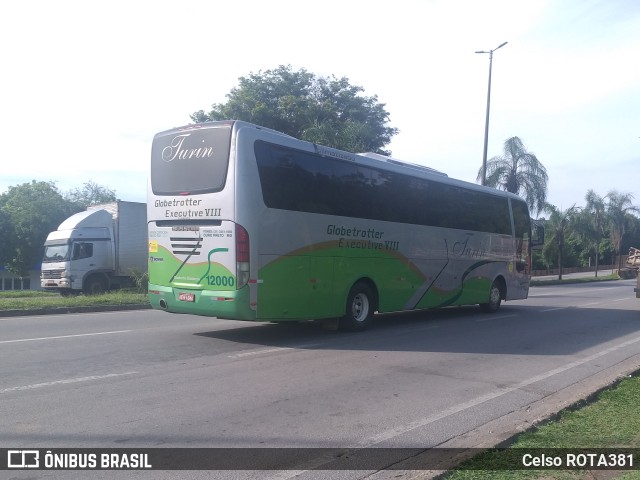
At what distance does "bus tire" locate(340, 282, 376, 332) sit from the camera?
40.6 feet

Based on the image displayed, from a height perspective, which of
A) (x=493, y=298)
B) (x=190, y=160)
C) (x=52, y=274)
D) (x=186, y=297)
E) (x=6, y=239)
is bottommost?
(x=493, y=298)

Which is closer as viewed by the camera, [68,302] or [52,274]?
[68,302]

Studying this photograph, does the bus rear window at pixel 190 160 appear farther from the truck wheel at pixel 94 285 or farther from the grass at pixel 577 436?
the truck wheel at pixel 94 285

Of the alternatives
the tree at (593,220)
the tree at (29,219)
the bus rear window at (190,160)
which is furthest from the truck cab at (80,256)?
the tree at (593,220)

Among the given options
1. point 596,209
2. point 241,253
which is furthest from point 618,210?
point 241,253

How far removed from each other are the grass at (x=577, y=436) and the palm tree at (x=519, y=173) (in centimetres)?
3397

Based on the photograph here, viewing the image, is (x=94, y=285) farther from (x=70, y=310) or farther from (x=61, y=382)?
(x=61, y=382)

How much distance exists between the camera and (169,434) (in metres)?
5.75

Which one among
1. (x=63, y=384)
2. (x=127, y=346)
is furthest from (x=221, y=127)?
(x=63, y=384)

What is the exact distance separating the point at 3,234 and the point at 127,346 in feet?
134

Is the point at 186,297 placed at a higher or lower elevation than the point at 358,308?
higher

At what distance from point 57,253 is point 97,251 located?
1746 millimetres

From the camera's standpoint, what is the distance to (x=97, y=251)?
27.2 m

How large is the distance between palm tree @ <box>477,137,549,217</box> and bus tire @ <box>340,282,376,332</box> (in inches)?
1139
